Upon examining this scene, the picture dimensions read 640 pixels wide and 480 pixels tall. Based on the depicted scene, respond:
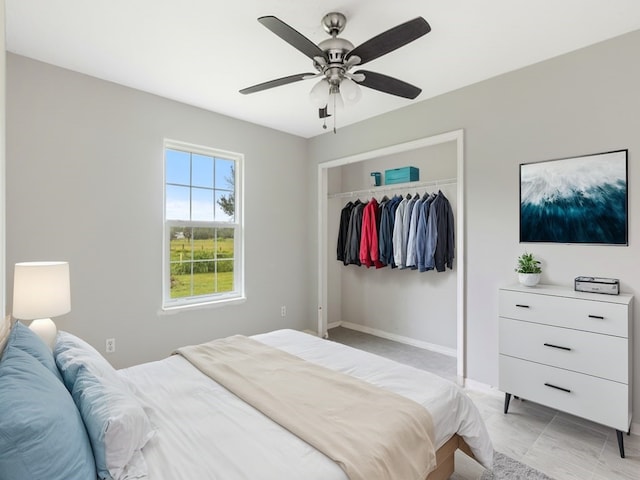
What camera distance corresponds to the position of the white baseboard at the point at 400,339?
12.5ft

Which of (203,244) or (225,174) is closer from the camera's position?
(203,244)

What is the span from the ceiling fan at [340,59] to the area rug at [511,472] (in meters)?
2.27

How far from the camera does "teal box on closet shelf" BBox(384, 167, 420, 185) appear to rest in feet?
12.9

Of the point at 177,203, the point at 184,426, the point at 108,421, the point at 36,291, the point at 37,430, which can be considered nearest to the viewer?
the point at 37,430

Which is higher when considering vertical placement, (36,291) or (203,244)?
(203,244)

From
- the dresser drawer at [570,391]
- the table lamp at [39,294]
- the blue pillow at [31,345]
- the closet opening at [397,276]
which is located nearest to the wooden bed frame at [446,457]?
the dresser drawer at [570,391]

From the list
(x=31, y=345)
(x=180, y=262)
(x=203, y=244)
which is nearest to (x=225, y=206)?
(x=203, y=244)

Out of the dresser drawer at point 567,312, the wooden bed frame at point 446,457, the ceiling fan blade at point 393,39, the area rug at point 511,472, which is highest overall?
the ceiling fan blade at point 393,39

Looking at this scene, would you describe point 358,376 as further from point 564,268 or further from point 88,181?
point 88,181

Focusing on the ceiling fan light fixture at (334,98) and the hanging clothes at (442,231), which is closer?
the ceiling fan light fixture at (334,98)

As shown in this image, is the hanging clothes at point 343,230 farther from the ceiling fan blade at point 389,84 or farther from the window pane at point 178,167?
the ceiling fan blade at point 389,84

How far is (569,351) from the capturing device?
216 cm

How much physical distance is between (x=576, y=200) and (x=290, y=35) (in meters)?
2.26

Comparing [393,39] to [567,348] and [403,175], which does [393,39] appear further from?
[403,175]
